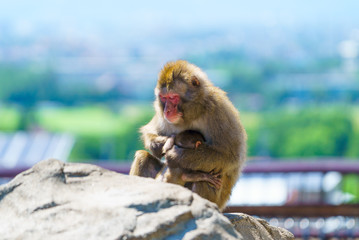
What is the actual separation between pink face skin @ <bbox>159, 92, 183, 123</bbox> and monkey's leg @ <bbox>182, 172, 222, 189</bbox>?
0.32 metres

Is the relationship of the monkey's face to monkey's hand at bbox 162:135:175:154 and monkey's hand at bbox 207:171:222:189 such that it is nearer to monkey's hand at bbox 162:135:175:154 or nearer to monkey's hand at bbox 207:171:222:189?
monkey's hand at bbox 162:135:175:154

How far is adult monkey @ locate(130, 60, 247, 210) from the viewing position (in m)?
2.81

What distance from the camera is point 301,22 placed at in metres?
18.8

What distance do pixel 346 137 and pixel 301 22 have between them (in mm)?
8411

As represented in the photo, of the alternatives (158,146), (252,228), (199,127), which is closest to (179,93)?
(199,127)

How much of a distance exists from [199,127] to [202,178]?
33cm

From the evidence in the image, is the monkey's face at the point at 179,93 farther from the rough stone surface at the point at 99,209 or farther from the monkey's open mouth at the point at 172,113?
the rough stone surface at the point at 99,209

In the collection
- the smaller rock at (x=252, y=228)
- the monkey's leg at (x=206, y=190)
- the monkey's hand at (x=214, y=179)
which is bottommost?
the smaller rock at (x=252, y=228)

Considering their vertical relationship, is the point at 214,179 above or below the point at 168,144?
below

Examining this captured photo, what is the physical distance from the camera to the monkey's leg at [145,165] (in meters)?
3.01

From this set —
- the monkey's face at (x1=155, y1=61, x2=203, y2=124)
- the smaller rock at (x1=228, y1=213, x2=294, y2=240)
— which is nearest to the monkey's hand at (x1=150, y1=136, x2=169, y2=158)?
the monkey's face at (x1=155, y1=61, x2=203, y2=124)

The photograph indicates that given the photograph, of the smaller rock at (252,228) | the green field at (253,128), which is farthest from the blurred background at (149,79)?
the smaller rock at (252,228)

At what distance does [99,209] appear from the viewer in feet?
6.99

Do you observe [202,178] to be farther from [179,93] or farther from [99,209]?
[99,209]
